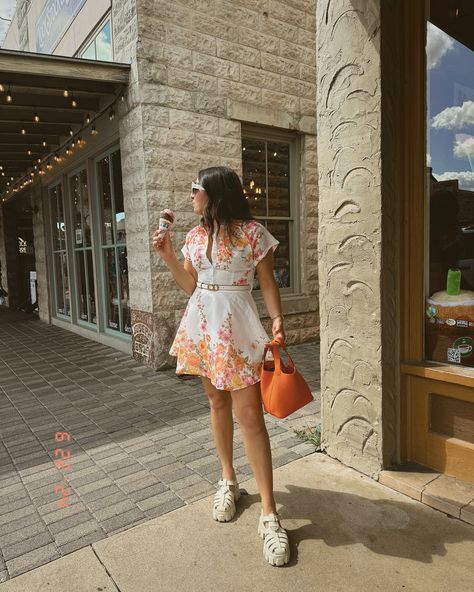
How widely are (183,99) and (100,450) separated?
4.14m

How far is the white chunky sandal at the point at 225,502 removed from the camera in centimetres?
235

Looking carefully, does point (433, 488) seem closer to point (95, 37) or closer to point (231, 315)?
point (231, 315)

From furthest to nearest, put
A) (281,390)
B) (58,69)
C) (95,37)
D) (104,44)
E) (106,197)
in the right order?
(106,197), (95,37), (104,44), (58,69), (281,390)

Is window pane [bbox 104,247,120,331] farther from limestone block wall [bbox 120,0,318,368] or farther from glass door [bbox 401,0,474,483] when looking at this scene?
glass door [bbox 401,0,474,483]

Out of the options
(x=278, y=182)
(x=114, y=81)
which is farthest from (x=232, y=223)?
(x=278, y=182)

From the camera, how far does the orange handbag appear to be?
1984 millimetres

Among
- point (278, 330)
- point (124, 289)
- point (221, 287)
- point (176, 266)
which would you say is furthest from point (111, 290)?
point (278, 330)

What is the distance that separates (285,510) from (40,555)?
1263 mm

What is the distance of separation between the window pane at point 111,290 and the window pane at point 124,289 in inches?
8.7

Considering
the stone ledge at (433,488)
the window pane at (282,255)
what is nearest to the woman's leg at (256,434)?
the stone ledge at (433,488)

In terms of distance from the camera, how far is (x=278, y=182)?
21.7ft

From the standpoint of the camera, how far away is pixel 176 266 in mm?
2322

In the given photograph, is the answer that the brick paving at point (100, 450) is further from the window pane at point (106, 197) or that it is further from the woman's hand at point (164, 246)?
the window pane at point (106, 197)

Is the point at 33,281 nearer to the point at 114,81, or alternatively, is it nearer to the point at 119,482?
the point at 114,81
